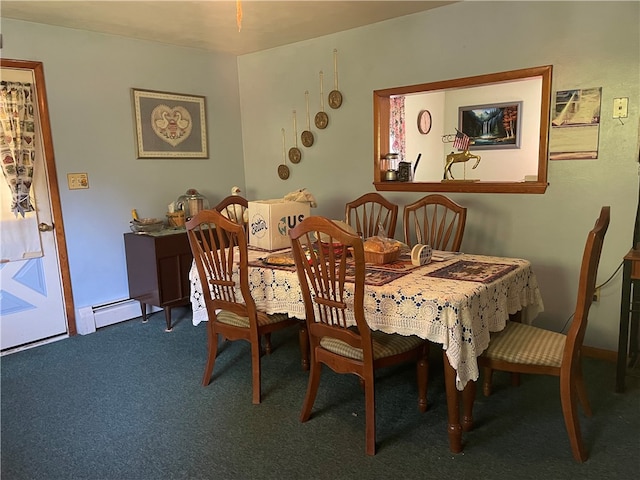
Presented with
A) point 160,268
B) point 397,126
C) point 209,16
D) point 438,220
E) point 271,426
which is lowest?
point 271,426

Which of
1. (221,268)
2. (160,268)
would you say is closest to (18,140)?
(160,268)

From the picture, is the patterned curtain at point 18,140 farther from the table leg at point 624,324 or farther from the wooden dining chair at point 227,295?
the table leg at point 624,324

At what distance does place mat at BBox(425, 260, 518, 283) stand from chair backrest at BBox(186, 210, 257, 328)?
90cm

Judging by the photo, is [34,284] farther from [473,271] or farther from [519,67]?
[519,67]

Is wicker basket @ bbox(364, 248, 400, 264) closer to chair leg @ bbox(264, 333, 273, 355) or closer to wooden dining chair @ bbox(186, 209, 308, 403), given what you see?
wooden dining chair @ bbox(186, 209, 308, 403)

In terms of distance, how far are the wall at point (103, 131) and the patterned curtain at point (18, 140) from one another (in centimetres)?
16

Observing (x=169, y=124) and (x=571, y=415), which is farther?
(x=169, y=124)

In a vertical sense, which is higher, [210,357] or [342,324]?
[342,324]

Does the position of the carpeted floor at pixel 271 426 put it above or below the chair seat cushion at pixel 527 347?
below

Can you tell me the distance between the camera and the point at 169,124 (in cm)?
406

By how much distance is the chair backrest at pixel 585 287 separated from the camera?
179cm

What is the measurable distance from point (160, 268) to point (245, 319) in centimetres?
134

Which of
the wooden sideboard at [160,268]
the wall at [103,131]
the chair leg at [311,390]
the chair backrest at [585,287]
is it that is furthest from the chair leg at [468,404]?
the wall at [103,131]

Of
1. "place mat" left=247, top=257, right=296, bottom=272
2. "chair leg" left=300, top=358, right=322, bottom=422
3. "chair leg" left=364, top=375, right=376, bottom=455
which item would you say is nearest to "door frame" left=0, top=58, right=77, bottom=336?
"place mat" left=247, top=257, right=296, bottom=272
